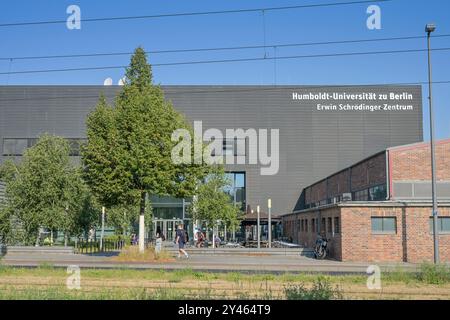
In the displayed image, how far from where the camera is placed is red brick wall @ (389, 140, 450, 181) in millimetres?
33000

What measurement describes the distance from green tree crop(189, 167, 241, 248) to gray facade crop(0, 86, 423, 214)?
20.5 m

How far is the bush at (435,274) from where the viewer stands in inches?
619

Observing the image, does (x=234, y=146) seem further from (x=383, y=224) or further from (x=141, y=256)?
(x=141, y=256)

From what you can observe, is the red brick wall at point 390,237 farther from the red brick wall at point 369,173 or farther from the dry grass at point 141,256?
the dry grass at point 141,256

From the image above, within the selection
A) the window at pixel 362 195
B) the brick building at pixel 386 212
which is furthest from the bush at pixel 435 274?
the window at pixel 362 195

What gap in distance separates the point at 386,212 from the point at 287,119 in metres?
37.0

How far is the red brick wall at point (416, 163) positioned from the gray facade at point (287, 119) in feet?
95.8

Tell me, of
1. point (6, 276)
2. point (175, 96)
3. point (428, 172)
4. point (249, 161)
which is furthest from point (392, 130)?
point (6, 276)

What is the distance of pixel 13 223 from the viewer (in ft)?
120

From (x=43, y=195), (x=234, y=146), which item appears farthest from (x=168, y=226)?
(x=43, y=195)

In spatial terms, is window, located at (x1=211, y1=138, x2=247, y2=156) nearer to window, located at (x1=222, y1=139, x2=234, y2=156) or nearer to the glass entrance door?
window, located at (x1=222, y1=139, x2=234, y2=156)

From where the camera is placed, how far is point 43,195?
35.0 metres
